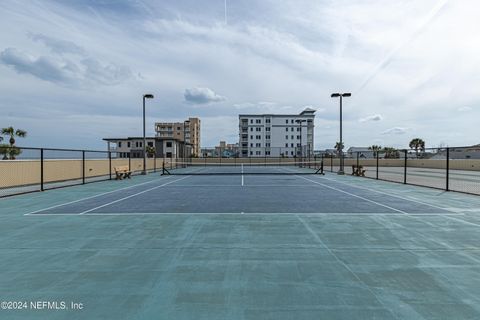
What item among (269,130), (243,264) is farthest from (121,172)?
(269,130)

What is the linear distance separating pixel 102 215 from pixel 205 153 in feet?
162

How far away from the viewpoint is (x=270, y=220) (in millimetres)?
7684

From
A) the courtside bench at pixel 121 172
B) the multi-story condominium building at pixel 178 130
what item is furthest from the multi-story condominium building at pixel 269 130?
the courtside bench at pixel 121 172

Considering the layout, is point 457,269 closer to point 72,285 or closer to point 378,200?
point 72,285

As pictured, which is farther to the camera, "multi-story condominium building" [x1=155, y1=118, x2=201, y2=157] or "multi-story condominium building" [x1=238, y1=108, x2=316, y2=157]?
"multi-story condominium building" [x1=155, y1=118, x2=201, y2=157]

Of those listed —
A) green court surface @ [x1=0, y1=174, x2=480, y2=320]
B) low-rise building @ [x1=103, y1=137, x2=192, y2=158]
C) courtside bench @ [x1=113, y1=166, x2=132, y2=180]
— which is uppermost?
low-rise building @ [x1=103, y1=137, x2=192, y2=158]

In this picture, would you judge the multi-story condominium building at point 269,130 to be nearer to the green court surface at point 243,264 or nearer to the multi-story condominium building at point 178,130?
the multi-story condominium building at point 178,130

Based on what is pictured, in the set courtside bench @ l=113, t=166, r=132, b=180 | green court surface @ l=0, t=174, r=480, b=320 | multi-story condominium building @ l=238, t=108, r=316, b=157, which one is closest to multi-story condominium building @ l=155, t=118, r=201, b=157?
multi-story condominium building @ l=238, t=108, r=316, b=157

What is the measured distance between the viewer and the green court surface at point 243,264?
11.1 ft

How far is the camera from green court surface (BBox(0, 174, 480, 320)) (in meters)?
3.38

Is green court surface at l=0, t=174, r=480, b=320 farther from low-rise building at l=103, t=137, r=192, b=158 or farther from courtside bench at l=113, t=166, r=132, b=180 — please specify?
low-rise building at l=103, t=137, r=192, b=158

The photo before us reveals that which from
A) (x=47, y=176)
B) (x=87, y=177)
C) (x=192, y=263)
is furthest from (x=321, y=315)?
(x=87, y=177)

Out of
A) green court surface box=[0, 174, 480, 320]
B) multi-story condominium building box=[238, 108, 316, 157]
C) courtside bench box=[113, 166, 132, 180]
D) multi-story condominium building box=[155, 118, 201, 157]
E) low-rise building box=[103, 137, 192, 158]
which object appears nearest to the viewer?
green court surface box=[0, 174, 480, 320]

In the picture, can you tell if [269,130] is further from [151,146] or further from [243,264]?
[243,264]
